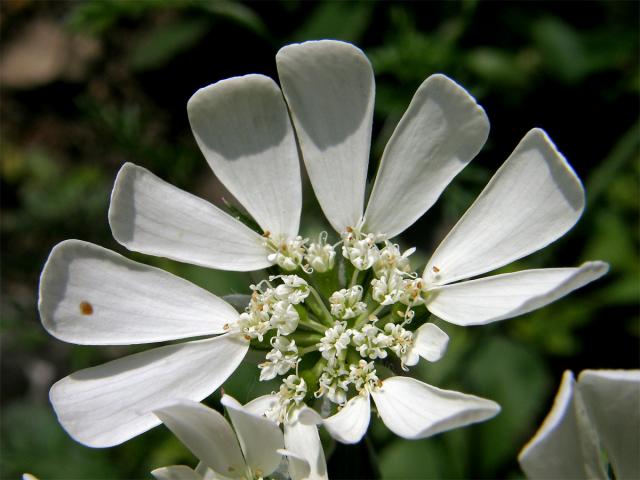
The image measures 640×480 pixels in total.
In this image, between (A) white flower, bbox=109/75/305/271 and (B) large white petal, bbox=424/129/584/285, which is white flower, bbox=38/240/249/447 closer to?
(A) white flower, bbox=109/75/305/271

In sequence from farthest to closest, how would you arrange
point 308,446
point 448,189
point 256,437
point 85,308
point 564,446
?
1. point 448,189
2. point 85,308
3. point 308,446
4. point 256,437
5. point 564,446

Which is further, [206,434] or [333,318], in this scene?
[333,318]

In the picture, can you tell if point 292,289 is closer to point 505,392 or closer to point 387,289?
point 387,289

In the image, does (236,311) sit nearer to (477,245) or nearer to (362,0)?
(477,245)

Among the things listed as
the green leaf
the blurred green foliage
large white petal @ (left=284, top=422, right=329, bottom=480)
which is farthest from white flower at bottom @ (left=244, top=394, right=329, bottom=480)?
the green leaf

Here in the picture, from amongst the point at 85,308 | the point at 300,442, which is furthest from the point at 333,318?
the point at 85,308
